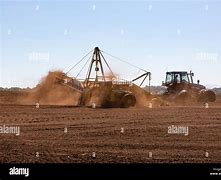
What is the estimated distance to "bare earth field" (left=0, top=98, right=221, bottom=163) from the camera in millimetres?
5383

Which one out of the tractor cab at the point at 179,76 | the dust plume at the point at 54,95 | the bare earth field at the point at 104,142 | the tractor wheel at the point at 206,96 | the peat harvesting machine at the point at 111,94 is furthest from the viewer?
the tractor wheel at the point at 206,96

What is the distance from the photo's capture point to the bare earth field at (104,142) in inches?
212

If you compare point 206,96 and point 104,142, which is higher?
point 206,96

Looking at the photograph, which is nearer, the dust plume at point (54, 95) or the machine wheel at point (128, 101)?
the dust plume at point (54, 95)

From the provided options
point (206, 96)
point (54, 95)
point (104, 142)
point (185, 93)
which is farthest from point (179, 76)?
point (104, 142)

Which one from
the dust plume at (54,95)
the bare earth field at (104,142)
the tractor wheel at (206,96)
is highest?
the tractor wheel at (206,96)

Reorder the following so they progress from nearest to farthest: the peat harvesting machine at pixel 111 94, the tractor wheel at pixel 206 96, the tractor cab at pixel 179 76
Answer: the tractor cab at pixel 179 76
the peat harvesting machine at pixel 111 94
the tractor wheel at pixel 206 96

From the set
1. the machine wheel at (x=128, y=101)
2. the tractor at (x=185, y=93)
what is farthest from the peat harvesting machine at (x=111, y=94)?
the tractor at (x=185, y=93)

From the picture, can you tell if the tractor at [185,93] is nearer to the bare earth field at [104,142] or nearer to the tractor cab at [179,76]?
the tractor cab at [179,76]

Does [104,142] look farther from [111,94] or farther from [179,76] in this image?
[179,76]

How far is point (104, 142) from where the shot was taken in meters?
5.85

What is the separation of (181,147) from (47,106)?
9.18 ft
